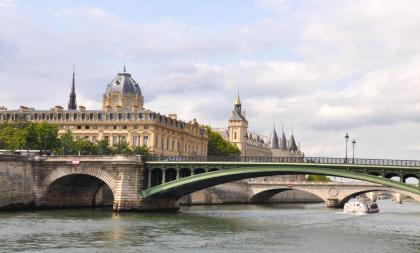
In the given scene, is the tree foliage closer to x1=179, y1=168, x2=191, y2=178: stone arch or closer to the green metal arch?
x1=179, y1=168, x2=191, y2=178: stone arch

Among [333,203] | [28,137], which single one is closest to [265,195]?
[333,203]

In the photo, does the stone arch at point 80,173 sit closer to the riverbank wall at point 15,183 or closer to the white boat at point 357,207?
the riverbank wall at point 15,183

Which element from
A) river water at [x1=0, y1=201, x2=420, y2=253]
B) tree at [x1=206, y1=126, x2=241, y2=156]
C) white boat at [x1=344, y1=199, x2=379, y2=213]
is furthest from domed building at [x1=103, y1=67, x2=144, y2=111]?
river water at [x1=0, y1=201, x2=420, y2=253]

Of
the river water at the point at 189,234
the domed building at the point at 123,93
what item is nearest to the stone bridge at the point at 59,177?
the river water at the point at 189,234

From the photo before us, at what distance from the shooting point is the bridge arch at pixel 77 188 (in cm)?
7638

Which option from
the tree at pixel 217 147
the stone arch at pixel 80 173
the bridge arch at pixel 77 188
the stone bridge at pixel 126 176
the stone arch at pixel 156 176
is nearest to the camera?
the stone bridge at pixel 126 176

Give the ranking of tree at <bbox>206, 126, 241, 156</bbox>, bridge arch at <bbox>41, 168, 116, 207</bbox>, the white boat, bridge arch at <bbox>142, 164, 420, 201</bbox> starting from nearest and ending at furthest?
bridge arch at <bbox>142, 164, 420, 201</bbox>, bridge arch at <bbox>41, 168, 116, 207</bbox>, the white boat, tree at <bbox>206, 126, 241, 156</bbox>

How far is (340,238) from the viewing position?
2109 inches

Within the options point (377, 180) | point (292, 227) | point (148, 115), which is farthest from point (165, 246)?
point (148, 115)

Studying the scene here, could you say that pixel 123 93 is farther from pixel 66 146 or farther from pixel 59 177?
pixel 59 177

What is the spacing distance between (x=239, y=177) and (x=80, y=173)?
1608 centimetres

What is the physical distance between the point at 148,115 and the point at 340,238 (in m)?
75.5

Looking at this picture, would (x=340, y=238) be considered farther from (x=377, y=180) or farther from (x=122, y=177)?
(x=122, y=177)

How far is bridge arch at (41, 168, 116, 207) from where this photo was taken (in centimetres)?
7638
